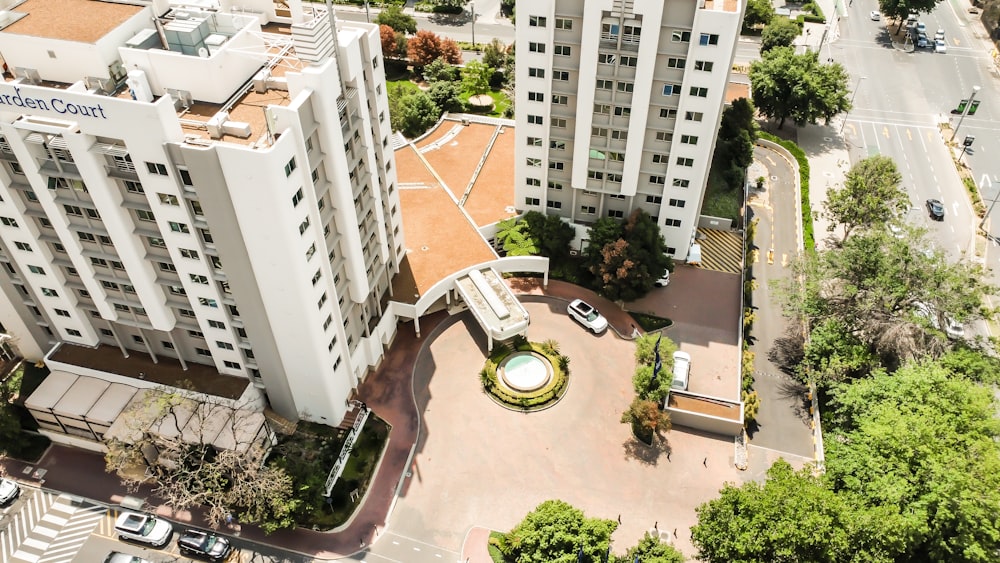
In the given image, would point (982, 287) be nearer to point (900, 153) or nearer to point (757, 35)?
point (900, 153)

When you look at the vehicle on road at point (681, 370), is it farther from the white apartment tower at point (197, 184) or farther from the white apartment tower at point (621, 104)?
the white apartment tower at point (197, 184)

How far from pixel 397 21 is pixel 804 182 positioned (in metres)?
72.4

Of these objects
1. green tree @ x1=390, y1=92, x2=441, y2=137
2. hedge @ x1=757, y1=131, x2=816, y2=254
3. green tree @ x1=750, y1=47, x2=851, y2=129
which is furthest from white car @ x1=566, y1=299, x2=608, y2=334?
green tree @ x1=750, y1=47, x2=851, y2=129

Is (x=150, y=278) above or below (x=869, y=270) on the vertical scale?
above

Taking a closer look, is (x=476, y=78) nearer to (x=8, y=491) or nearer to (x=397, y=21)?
(x=397, y=21)

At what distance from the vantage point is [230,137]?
46688 mm

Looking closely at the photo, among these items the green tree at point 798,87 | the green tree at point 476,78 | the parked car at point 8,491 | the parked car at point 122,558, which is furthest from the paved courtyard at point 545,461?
the green tree at point 798,87

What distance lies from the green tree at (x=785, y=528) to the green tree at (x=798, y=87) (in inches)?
2567

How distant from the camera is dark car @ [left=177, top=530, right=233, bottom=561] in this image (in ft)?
177

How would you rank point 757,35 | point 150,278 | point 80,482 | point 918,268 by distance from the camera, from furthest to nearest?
1. point 757,35
2. point 918,268
3. point 80,482
4. point 150,278

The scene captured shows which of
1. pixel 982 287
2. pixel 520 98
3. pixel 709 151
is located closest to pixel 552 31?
pixel 520 98

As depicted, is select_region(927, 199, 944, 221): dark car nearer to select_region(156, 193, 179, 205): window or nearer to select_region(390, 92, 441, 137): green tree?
select_region(390, 92, 441, 137): green tree

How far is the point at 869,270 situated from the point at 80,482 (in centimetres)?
7458

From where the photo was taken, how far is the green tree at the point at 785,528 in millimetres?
48656
